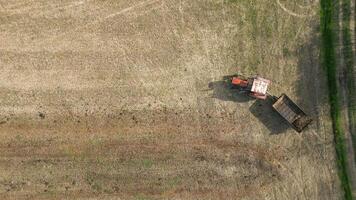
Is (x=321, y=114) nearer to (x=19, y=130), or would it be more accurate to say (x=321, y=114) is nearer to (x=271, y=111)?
(x=271, y=111)

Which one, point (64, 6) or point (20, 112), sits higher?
point (64, 6)

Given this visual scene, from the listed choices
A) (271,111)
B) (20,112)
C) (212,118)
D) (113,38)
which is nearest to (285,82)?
(271,111)

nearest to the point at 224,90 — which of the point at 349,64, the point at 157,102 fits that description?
the point at 157,102

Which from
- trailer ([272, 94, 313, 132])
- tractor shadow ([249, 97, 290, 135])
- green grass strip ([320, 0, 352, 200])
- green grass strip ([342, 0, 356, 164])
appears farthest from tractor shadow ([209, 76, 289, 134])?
green grass strip ([342, 0, 356, 164])

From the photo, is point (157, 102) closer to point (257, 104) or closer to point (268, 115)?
point (257, 104)

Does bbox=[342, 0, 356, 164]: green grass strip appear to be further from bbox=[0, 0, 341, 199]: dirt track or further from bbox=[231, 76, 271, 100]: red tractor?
bbox=[231, 76, 271, 100]: red tractor
